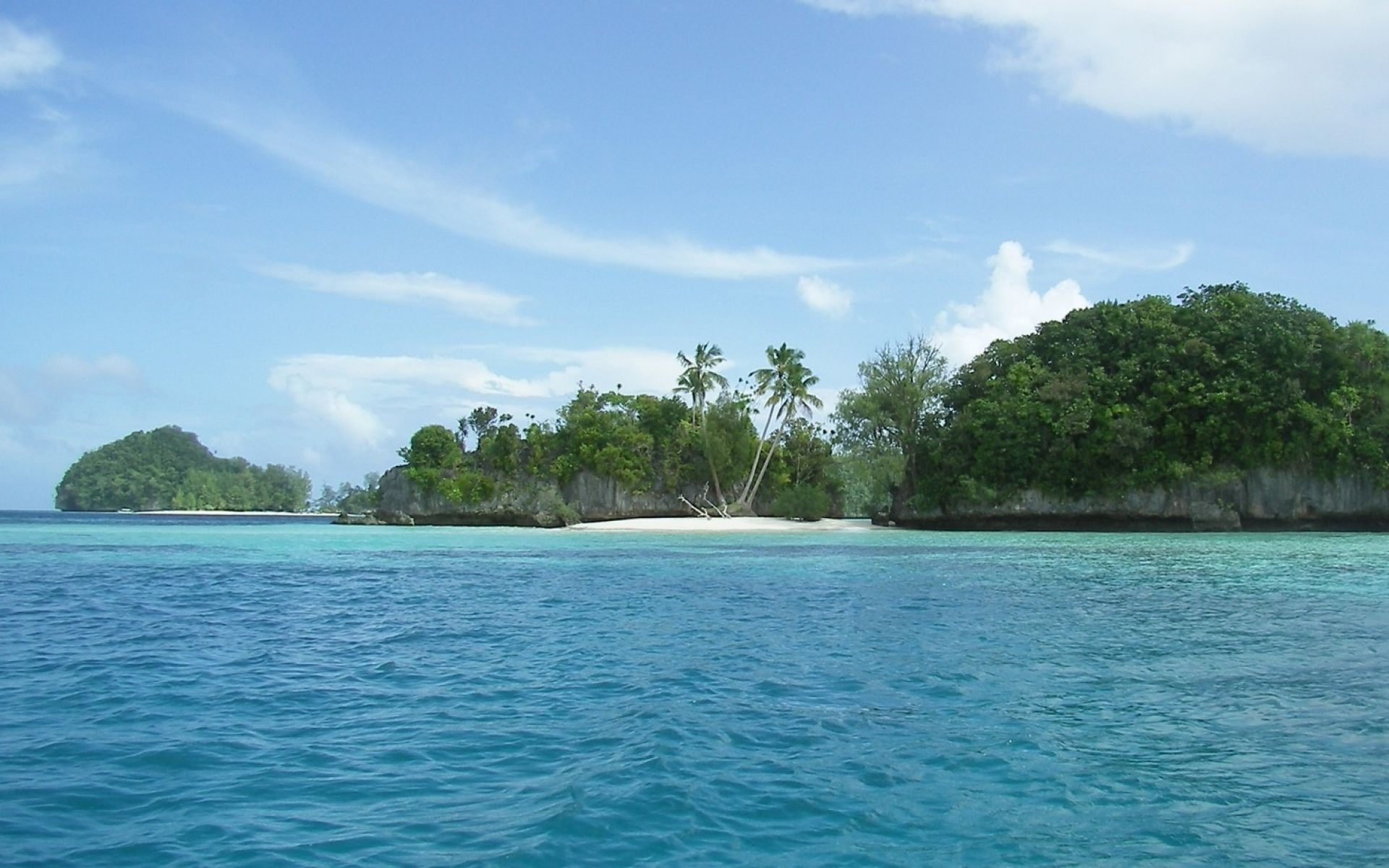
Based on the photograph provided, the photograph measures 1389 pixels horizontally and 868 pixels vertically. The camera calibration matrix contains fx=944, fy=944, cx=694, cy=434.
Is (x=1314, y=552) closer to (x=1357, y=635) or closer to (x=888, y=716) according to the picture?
(x=1357, y=635)

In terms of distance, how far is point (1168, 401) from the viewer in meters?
47.7

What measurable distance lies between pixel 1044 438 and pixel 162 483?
131538 mm

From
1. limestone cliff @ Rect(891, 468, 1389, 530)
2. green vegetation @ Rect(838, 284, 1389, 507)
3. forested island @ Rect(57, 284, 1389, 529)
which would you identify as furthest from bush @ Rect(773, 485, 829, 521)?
Result: limestone cliff @ Rect(891, 468, 1389, 530)

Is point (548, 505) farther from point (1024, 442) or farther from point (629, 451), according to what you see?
point (1024, 442)

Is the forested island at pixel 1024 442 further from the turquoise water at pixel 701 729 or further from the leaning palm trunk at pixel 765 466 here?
the turquoise water at pixel 701 729

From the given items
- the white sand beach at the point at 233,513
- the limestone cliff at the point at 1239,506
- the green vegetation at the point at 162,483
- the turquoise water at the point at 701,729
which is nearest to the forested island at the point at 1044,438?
the limestone cliff at the point at 1239,506

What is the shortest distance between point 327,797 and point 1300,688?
851 centimetres

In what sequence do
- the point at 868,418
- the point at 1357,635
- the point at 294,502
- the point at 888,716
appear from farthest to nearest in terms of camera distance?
the point at 294,502
the point at 868,418
the point at 1357,635
the point at 888,716

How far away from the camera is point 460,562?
28047 mm

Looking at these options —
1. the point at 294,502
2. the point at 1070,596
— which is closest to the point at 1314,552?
the point at 1070,596

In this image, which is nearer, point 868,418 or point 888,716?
point 888,716

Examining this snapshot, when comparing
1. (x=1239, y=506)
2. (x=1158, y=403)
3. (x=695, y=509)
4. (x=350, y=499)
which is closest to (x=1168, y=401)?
(x=1158, y=403)

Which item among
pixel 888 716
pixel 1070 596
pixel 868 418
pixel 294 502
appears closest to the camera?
pixel 888 716

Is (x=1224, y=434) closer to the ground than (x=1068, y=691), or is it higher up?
higher up
